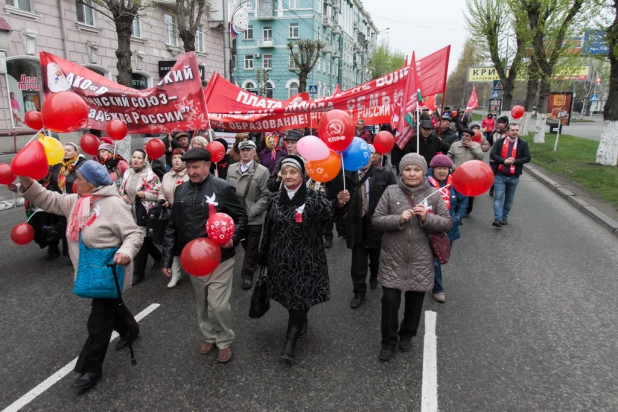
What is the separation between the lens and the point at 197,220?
3426mm

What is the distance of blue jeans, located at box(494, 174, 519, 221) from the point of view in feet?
25.0

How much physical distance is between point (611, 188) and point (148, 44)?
22.5m

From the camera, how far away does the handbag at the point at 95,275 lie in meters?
3.06

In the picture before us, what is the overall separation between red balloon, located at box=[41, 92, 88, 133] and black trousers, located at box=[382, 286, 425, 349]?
340 centimetres

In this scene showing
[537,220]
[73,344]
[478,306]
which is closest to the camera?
[73,344]

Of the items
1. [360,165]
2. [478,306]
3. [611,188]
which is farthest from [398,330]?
[611,188]

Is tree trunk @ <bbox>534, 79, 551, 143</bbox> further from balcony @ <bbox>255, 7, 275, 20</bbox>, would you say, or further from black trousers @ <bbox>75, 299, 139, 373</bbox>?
balcony @ <bbox>255, 7, 275, 20</bbox>

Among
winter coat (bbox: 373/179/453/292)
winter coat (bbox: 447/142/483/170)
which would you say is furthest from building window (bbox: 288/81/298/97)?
winter coat (bbox: 373/179/453/292)

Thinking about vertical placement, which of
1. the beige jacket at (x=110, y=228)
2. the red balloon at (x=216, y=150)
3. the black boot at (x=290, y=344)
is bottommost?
the black boot at (x=290, y=344)

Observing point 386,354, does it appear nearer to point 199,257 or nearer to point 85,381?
point 199,257

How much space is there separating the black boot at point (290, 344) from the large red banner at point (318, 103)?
369 cm

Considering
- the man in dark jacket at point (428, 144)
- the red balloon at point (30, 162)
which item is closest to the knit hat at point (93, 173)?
the red balloon at point (30, 162)

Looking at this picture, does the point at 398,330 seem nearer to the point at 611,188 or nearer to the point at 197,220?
the point at 197,220

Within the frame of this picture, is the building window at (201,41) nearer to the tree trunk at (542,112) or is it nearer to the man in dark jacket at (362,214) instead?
the tree trunk at (542,112)
